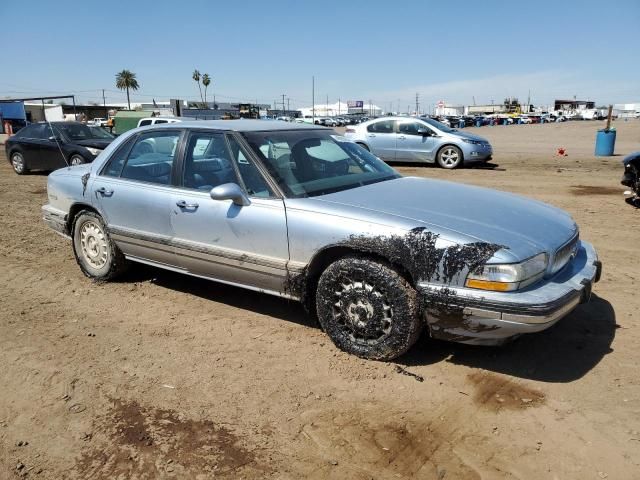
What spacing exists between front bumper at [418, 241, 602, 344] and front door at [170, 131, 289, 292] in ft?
3.77

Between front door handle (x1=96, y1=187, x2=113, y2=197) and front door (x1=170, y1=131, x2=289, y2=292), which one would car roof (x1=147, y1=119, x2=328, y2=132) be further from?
front door handle (x1=96, y1=187, x2=113, y2=197)

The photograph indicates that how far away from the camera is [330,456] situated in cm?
273

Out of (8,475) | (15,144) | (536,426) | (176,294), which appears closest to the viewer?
(8,475)

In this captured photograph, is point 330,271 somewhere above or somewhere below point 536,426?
above

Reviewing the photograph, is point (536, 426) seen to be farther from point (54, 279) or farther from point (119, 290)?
point (54, 279)

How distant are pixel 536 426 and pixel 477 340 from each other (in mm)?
586

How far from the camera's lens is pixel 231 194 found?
3883 mm

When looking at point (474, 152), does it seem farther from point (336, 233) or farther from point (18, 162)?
point (18, 162)

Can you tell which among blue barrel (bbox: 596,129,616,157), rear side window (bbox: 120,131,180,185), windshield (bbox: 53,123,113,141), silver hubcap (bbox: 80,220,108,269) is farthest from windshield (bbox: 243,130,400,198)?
blue barrel (bbox: 596,129,616,157)

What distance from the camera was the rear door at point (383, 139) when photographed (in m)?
15.2

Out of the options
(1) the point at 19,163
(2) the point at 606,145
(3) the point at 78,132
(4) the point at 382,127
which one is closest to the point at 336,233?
(4) the point at 382,127

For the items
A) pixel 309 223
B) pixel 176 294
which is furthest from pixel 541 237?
pixel 176 294

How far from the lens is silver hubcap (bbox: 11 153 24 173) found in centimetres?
1467

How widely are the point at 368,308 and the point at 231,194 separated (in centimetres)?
128
